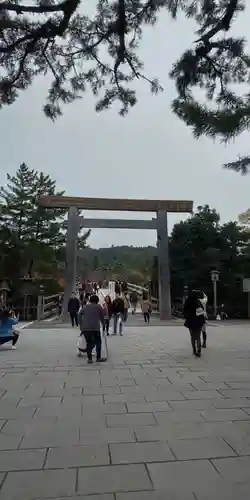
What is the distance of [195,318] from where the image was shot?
28.2ft

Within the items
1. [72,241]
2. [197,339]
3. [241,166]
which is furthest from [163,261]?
[241,166]

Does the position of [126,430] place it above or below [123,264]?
below

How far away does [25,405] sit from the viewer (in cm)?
509

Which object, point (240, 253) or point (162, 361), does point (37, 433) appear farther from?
point (240, 253)

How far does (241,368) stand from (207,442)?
3.72 meters

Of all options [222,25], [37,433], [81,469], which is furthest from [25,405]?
[222,25]

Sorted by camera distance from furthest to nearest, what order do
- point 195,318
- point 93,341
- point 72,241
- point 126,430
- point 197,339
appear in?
point 72,241
point 197,339
point 195,318
point 93,341
point 126,430

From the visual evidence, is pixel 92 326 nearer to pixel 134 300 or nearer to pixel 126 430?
pixel 126 430

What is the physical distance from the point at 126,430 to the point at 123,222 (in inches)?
733

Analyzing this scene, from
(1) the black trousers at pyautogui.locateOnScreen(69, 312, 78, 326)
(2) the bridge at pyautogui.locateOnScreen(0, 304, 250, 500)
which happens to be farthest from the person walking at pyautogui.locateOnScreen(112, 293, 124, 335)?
(2) the bridge at pyautogui.locateOnScreen(0, 304, 250, 500)

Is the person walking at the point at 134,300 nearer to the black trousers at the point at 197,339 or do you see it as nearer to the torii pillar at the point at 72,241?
the torii pillar at the point at 72,241

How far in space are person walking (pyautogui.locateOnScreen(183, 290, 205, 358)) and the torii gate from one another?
13180mm

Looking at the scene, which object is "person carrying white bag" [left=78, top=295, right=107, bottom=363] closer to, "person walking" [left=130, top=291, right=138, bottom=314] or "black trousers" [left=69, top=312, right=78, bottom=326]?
"black trousers" [left=69, top=312, right=78, bottom=326]

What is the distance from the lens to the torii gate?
72.5ft
